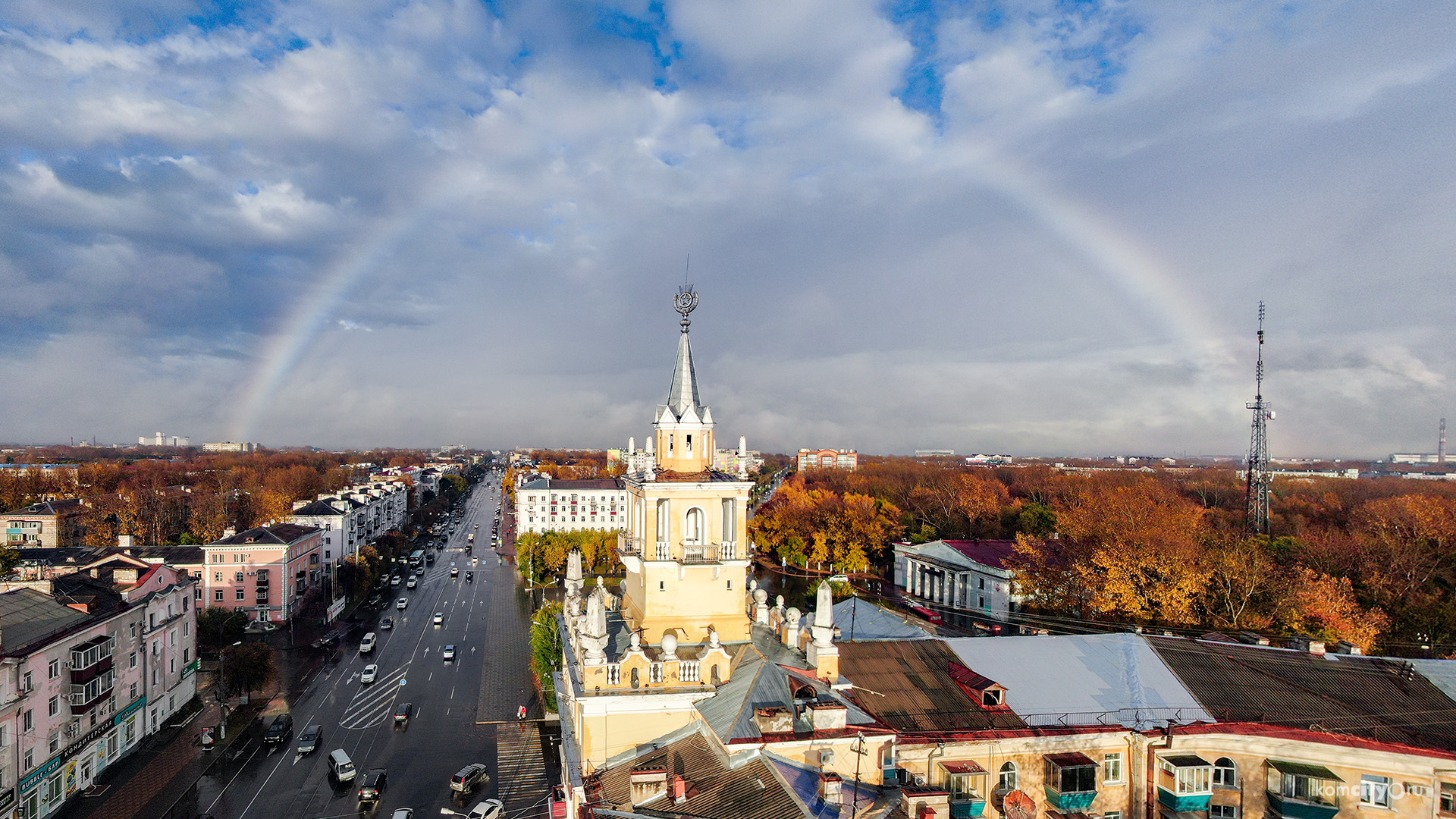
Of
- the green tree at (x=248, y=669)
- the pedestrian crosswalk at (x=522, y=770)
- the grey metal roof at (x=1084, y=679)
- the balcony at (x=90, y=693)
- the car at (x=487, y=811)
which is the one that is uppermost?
the grey metal roof at (x=1084, y=679)

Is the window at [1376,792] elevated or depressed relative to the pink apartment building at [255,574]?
elevated

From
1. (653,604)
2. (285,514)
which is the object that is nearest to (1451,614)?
(653,604)

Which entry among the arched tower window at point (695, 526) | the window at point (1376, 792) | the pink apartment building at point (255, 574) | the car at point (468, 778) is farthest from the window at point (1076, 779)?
the pink apartment building at point (255, 574)

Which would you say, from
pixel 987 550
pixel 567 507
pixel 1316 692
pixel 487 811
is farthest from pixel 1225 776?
pixel 567 507

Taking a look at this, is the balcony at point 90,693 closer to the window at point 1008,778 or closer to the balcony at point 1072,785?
the window at point 1008,778

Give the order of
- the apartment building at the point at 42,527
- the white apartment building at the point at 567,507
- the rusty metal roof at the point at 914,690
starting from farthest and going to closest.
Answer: the white apartment building at the point at 567,507 → the apartment building at the point at 42,527 → the rusty metal roof at the point at 914,690

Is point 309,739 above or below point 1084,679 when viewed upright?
below

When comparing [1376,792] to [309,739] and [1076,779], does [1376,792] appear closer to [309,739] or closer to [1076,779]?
[1076,779]

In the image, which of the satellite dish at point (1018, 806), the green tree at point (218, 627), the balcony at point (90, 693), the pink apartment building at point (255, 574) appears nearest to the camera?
the satellite dish at point (1018, 806)
